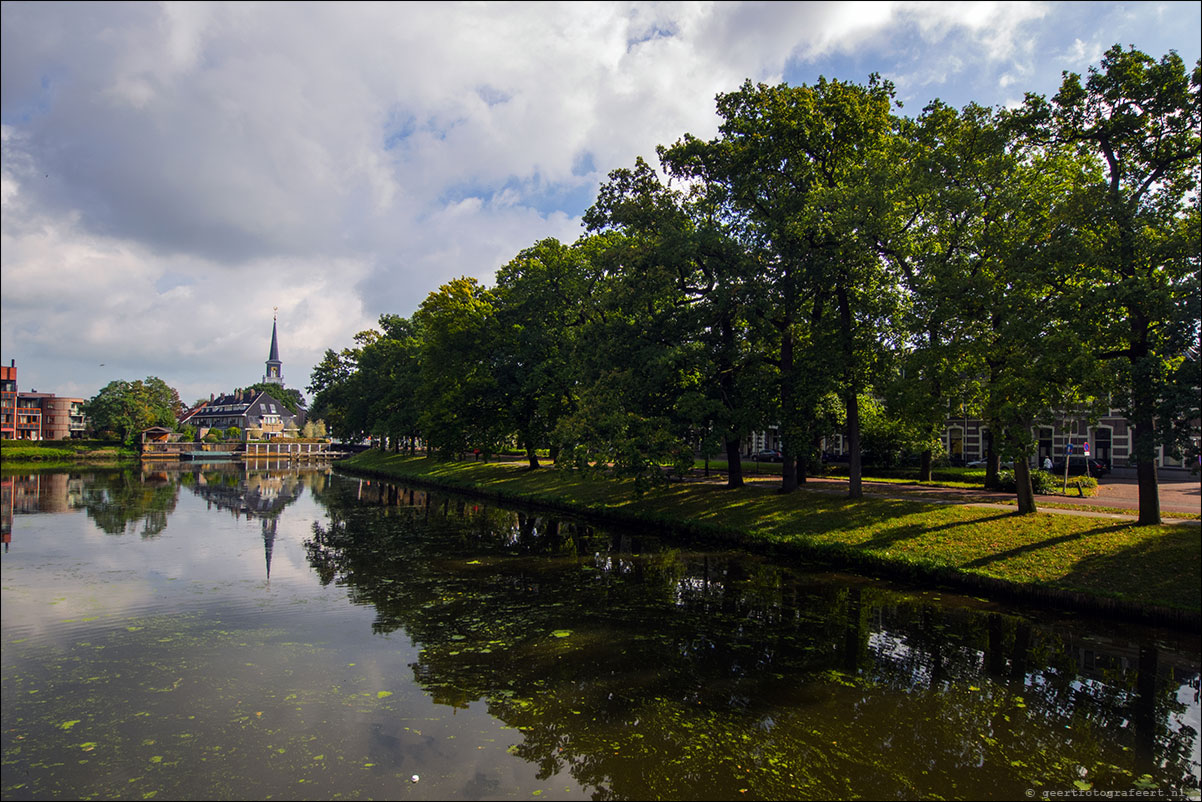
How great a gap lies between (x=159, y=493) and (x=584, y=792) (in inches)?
1685

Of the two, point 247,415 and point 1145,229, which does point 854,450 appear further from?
point 247,415

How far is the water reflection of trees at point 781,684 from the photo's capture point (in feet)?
26.6

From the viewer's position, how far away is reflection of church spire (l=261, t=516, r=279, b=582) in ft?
64.5

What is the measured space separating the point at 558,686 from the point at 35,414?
138361 mm

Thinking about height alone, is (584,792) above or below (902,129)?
below

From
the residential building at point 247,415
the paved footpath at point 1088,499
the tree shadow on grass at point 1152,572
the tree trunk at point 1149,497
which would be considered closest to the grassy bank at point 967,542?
the tree shadow on grass at point 1152,572

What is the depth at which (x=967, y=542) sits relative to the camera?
18.6 meters

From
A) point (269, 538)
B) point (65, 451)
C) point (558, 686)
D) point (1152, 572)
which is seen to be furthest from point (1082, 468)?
point (65, 451)

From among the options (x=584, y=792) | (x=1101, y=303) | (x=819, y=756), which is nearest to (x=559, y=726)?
(x=584, y=792)

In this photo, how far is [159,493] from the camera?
1603 inches

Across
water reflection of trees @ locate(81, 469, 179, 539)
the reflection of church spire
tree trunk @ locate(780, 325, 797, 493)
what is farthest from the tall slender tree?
water reflection of trees @ locate(81, 469, 179, 539)

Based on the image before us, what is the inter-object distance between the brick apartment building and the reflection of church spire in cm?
9664

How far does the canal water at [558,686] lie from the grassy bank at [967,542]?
1.09m

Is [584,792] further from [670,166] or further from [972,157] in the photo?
[670,166]
